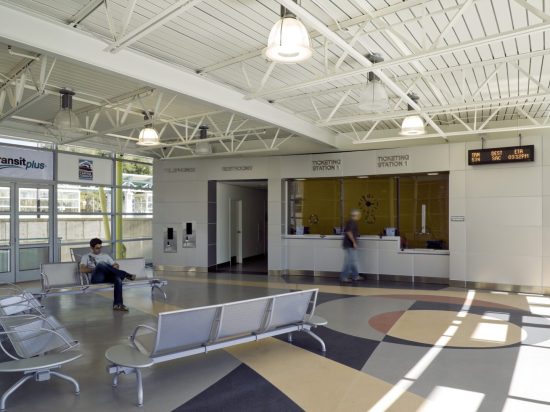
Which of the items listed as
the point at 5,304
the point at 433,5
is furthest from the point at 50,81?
the point at 433,5

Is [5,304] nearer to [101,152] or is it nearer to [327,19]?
[327,19]

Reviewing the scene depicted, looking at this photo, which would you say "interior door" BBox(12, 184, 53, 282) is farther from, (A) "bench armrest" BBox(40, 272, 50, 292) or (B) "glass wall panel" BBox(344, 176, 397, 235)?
(B) "glass wall panel" BBox(344, 176, 397, 235)

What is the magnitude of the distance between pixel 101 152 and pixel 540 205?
37.7 ft

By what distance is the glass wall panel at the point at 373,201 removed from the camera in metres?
11.9

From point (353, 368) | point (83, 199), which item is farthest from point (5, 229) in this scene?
point (353, 368)

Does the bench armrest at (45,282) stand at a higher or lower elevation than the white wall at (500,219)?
lower

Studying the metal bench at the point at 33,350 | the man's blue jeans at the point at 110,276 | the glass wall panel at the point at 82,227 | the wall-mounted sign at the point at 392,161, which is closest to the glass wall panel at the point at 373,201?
the wall-mounted sign at the point at 392,161

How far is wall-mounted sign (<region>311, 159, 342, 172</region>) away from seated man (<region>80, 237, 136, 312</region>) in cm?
597

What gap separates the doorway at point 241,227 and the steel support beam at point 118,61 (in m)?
5.63

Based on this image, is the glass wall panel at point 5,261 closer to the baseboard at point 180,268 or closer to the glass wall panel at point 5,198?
the glass wall panel at point 5,198

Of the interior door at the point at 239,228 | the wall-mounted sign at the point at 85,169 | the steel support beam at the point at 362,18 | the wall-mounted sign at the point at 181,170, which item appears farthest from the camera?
the interior door at the point at 239,228

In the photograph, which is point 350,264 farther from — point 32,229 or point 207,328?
point 32,229

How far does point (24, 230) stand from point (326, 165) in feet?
26.1

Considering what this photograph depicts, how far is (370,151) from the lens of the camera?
11117 millimetres
